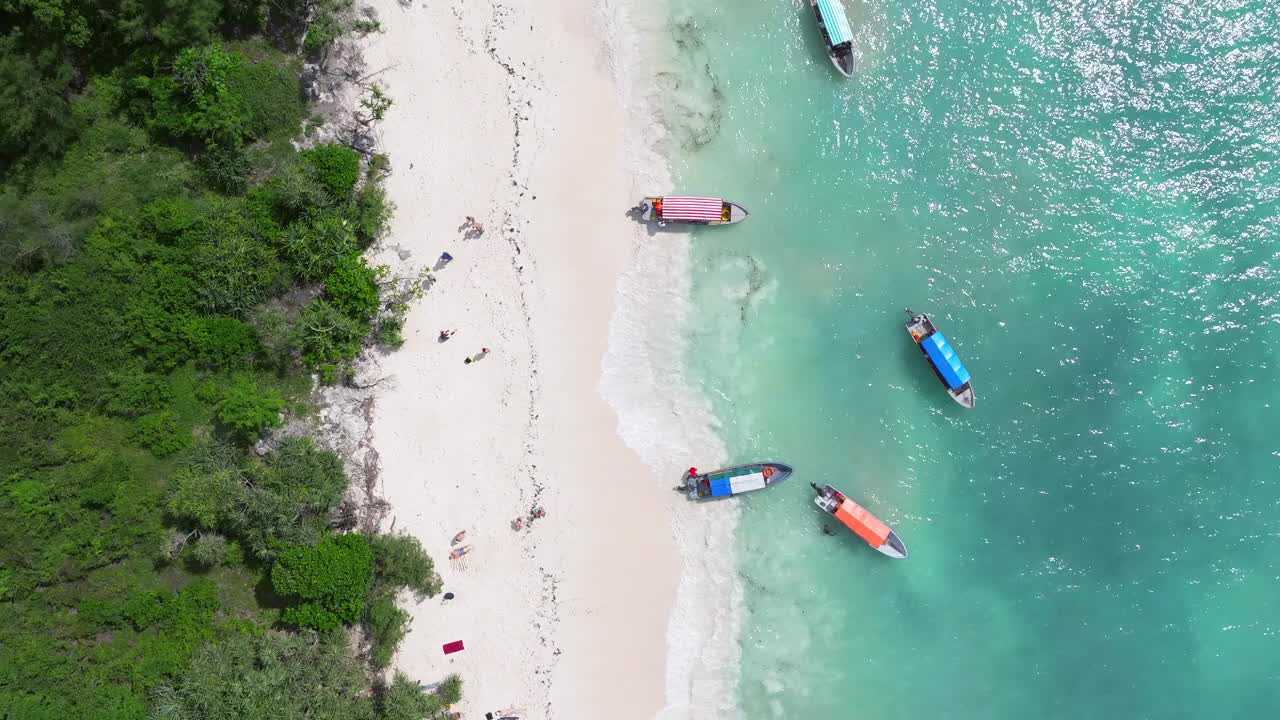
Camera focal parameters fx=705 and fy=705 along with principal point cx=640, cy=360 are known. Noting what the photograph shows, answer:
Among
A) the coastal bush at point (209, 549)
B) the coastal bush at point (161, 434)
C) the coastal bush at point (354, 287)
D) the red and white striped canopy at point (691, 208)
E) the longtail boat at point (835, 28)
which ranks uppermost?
the longtail boat at point (835, 28)

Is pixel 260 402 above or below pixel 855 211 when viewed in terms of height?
below

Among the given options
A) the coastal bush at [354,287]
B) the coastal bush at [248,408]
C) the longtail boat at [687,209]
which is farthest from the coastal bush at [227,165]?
the longtail boat at [687,209]

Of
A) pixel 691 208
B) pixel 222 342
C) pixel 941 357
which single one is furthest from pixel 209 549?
pixel 941 357

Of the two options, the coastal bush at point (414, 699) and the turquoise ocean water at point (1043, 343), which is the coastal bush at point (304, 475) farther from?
the turquoise ocean water at point (1043, 343)

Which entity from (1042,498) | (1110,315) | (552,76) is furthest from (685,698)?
(552,76)

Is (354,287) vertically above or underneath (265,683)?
above

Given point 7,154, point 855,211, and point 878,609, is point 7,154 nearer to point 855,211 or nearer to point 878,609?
point 855,211

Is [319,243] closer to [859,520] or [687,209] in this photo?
[687,209]
